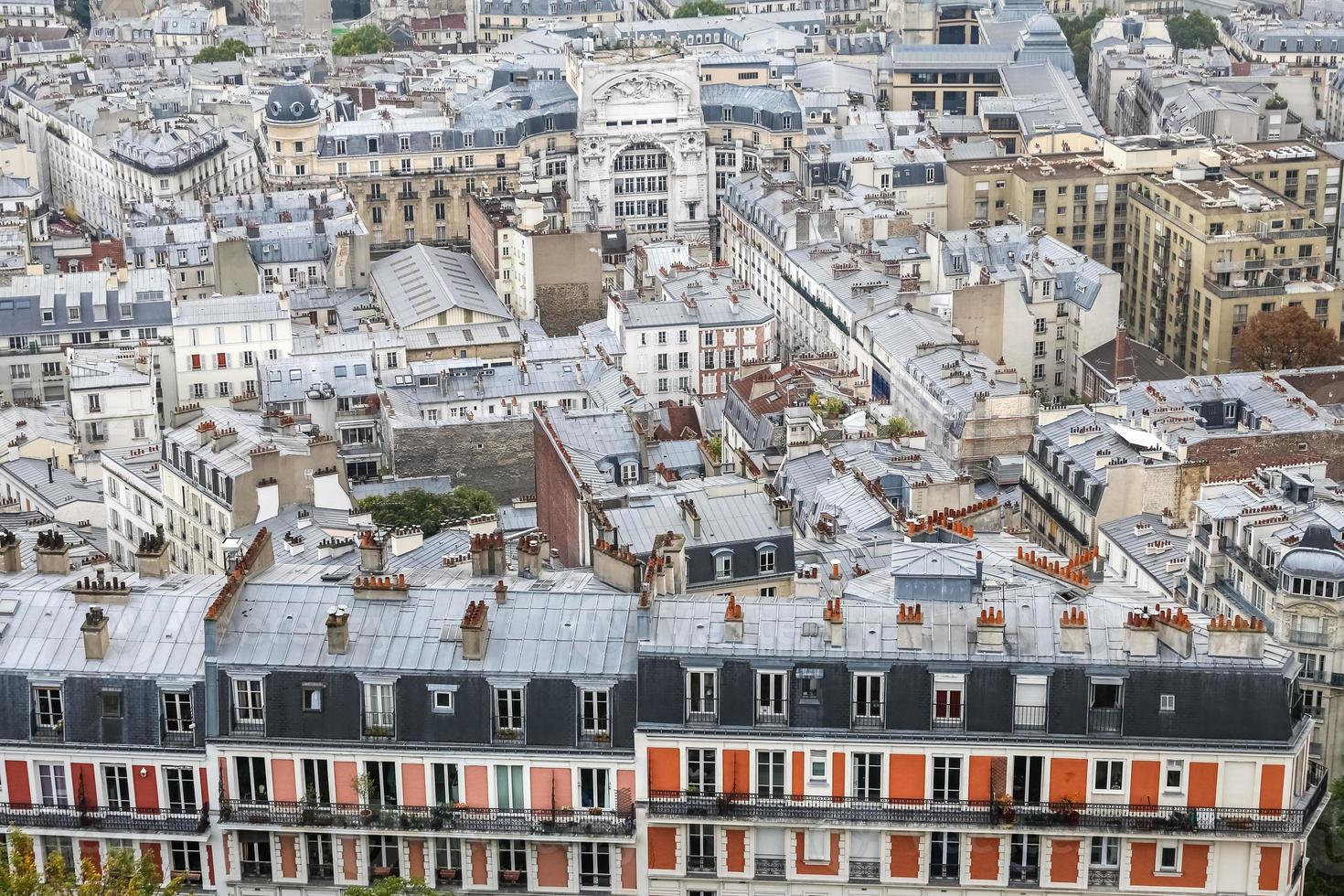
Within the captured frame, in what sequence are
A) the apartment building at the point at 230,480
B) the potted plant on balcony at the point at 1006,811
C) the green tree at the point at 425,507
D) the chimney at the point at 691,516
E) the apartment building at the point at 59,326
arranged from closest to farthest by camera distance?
the potted plant on balcony at the point at 1006,811 → the chimney at the point at 691,516 → the apartment building at the point at 230,480 → the green tree at the point at 425,507 → the apartment building at the point at 59,326

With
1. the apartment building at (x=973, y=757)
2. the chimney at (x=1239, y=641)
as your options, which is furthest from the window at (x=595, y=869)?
the chimney at (x=1239, y=641)

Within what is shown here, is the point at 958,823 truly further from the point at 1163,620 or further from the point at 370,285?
the point at 370,285

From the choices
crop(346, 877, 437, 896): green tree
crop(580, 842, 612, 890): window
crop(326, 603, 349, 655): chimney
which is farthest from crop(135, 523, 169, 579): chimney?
crop(580, 842, 612, 890): window

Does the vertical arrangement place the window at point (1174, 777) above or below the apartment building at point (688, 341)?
above

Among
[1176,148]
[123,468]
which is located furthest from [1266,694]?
[1176,148]

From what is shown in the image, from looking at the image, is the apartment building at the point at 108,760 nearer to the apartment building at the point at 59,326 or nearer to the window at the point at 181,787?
the window at the point at 181,787

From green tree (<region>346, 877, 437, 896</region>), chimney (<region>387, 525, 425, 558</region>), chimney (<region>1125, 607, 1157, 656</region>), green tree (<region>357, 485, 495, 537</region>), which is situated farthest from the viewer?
green tree (<region>357, 485, 495, 537</region>)

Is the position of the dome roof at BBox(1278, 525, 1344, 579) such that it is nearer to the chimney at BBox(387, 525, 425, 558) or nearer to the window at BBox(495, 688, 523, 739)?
the chimney at BBox(387, 525, 425, 558)
